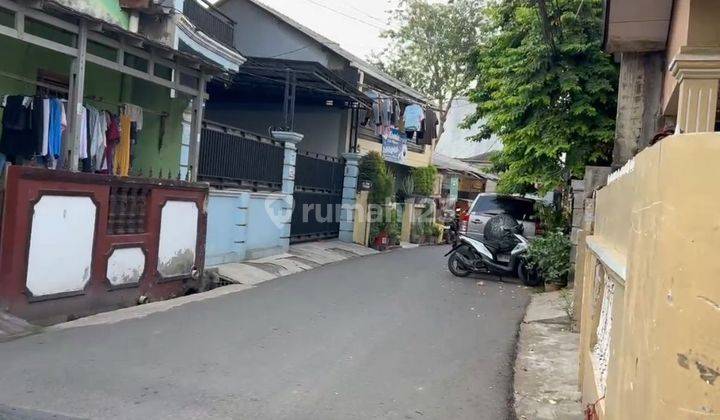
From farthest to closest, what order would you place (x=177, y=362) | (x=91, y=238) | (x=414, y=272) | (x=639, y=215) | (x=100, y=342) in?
(x=414, y=272), (x=91, y=238), (x=100, y=342), (x=177, y=362), (x=639, y=215)

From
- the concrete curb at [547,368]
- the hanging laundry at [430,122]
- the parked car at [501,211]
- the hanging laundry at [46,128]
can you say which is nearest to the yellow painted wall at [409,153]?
the hanging laundry at [430,122]

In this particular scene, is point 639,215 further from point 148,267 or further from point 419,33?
point 419,33

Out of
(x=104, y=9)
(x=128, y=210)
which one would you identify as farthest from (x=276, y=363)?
(x=104, y=9)

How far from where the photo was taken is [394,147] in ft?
71.1

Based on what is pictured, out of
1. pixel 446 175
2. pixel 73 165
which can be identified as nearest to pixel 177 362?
pixel 73 165

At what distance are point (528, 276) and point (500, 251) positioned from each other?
0.70m

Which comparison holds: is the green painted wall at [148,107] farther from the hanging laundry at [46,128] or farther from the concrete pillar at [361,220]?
the concrete pillar at [361,220]

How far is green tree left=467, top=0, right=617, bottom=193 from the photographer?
11469 millimetres

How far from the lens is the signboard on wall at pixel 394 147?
68.6 ft

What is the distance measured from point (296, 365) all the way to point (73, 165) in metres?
3.97

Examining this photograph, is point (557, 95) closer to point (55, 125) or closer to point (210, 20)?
point (210, 20)

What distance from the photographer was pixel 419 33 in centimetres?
3056

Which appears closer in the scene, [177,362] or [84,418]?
[84,418]

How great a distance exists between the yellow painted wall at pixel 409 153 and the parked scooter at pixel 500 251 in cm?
776
